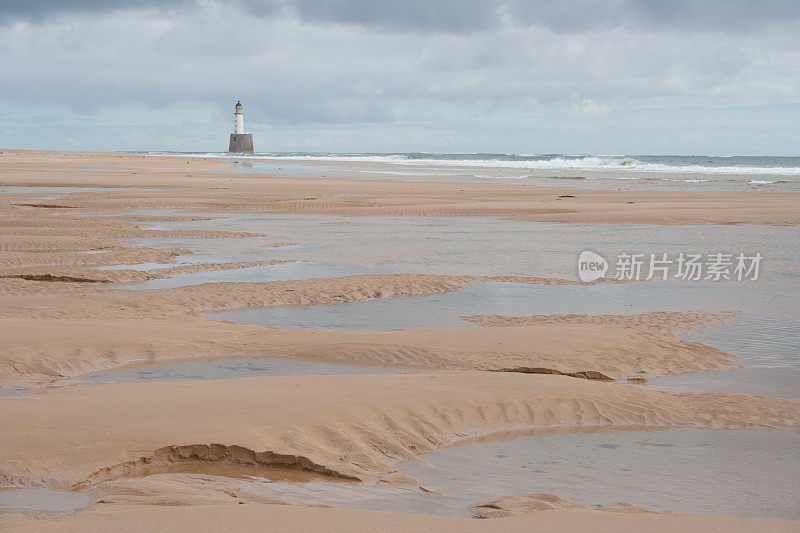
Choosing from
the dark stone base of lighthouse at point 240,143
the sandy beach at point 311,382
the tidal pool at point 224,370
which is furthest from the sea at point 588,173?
the dark stone base of lighthouse at point 240,143

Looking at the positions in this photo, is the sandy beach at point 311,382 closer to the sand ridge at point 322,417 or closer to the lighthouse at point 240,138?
the sand ridge at point 322,417

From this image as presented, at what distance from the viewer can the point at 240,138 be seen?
129 m

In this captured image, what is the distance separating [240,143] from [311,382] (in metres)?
127

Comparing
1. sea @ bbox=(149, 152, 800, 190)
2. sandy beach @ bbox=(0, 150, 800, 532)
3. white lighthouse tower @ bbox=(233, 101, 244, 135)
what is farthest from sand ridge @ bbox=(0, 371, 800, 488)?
white lighthouse tower @ bbox=(233, 101, 244, 135)

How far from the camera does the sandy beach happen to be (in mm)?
3961

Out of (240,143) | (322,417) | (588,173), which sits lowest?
(322,417)

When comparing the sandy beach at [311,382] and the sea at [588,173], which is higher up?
the sea at [588,173]

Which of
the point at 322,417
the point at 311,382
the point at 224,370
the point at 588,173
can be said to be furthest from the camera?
the point at 588,173

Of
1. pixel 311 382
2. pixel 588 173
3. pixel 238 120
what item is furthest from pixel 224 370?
pixel 238 120

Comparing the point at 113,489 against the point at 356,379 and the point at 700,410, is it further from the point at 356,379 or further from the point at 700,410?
the point at 700,410

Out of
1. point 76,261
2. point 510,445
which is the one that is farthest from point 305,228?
point 510,445

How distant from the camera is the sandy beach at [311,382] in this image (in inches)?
156

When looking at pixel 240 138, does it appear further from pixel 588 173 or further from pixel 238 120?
pixel 588 173

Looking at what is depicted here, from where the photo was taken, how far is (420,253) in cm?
1427
